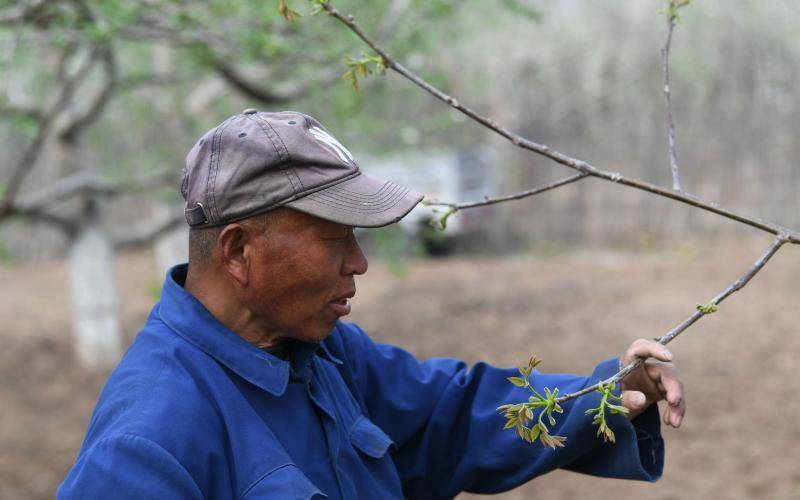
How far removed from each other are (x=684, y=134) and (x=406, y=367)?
10.7 m

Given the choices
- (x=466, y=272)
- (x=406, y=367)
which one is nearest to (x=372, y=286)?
(x=466, y=272)

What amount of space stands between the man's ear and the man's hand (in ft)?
2.41

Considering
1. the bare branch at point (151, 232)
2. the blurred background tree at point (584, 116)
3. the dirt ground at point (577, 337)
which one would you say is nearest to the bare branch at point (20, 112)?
the bare branch at point (151, 232)

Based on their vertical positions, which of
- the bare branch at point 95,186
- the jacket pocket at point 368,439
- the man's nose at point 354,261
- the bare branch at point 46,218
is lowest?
the bare branch at point 46,218

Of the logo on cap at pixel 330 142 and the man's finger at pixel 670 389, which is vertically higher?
the logo on cap at pixel 330 142

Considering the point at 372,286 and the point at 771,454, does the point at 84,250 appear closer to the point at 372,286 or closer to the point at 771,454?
the point at 372,286

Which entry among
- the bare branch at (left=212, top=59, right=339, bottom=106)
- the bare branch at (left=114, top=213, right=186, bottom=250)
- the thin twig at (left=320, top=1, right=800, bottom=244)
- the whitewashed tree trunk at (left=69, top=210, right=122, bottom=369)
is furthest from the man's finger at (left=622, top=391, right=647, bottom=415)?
the whitewashed tree trunk at (left=69, top=210, right=122, bottom=369)

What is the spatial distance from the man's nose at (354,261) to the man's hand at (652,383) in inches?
21.0

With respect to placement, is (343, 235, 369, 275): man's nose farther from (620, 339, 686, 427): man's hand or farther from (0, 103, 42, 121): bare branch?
(0, 103, 42, 121): bare branch

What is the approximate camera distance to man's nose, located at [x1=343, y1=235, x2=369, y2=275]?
1.69m

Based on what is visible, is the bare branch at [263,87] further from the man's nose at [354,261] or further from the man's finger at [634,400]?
the man's finger at [634,400]

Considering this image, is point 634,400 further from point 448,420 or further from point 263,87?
point 263,87

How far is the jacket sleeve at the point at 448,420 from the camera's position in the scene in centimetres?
200

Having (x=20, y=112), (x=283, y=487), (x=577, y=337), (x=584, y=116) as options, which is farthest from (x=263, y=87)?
(x=584, y=116)
